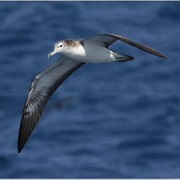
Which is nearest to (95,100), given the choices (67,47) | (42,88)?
(42,88)

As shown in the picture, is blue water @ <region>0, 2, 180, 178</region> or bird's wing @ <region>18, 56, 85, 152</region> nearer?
bird's wing @ <region>18, 56, 85, 152</region>

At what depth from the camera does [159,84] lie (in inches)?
1270

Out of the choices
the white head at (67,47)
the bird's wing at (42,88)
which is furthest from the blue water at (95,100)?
the white head at (67,47)

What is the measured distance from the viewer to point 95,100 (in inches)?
1218

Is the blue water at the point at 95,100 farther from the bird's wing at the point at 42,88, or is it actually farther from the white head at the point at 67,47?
the white head at the point at 67,47

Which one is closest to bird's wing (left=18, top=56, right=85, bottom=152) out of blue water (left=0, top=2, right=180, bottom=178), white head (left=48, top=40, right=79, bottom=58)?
white head (left=48, top=40, right=79, bottom=58)

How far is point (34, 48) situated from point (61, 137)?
5430mm

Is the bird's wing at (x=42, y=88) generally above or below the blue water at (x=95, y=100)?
below

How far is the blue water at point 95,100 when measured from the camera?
27953mm

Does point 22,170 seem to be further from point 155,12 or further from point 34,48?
point 155,12

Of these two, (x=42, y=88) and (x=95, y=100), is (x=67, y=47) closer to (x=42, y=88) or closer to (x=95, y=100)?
(x=42, y=88)

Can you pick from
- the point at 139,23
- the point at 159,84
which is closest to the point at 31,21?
the point at 139,23

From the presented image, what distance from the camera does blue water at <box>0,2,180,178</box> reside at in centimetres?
2795

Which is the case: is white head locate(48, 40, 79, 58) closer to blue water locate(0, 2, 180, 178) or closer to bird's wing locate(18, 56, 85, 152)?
bird's wing locate(18, 56, 85, 152)
